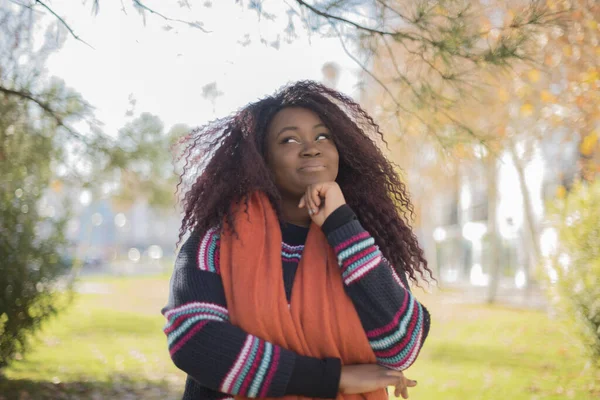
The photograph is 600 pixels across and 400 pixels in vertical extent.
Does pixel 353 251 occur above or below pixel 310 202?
below

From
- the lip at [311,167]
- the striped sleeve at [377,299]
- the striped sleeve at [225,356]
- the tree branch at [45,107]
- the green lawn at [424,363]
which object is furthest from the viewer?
the green lawn at [424,363]

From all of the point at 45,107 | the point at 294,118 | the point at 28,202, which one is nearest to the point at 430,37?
the point at 294,118

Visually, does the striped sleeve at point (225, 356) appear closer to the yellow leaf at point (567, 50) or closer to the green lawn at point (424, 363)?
the green lawn at point (424, 363)

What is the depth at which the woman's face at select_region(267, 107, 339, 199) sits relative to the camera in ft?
6.59

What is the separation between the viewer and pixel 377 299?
176 cm

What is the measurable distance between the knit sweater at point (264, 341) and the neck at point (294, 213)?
0.15 m

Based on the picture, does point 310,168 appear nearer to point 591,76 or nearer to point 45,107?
point 45,107

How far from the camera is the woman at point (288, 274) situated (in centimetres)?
168

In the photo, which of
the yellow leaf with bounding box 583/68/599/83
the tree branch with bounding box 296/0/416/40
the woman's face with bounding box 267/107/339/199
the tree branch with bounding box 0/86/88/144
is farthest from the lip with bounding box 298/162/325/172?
the yellow leaf with bounding box 583/68/599/83

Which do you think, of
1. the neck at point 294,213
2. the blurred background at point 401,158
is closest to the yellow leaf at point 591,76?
the blurred background at point 401,158

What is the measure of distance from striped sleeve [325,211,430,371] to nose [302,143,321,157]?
11.7 inches

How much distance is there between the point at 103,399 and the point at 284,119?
4700 millimetres

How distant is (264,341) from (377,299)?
0.35 m

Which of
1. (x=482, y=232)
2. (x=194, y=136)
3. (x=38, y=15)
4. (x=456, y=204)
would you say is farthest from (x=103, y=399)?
(x=456, y=204)
